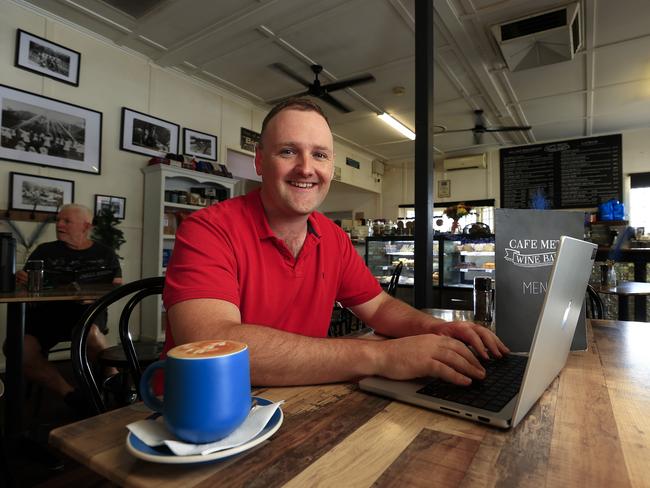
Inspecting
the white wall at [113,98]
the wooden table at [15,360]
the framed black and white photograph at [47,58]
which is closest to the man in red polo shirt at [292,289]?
the wooden table at [15,360]

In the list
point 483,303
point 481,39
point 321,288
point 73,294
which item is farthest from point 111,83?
point 483,303

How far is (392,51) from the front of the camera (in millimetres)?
4113

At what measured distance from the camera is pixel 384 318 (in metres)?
1.19

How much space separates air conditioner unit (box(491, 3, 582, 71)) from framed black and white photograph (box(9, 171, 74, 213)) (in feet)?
13.9

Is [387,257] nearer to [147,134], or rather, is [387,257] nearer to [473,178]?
[147,134]

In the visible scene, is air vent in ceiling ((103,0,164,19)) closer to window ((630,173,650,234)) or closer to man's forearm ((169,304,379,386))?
man's forearm ((169,304,379,386))

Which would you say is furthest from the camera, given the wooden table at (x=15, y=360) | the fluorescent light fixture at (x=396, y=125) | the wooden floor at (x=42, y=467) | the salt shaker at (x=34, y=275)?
the fluorescent light fixture at (x=396, y=125)

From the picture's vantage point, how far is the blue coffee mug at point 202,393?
1.47ft

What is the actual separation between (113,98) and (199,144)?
3.54ft

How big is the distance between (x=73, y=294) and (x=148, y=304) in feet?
7.53

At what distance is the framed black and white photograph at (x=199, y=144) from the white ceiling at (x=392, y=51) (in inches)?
27.0

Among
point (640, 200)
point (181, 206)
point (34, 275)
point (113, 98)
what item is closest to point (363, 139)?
point (181, 206)

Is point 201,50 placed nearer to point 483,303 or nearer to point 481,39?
point 481,39

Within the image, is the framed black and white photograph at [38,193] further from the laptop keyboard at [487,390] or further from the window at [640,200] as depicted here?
the window at [640,200]
